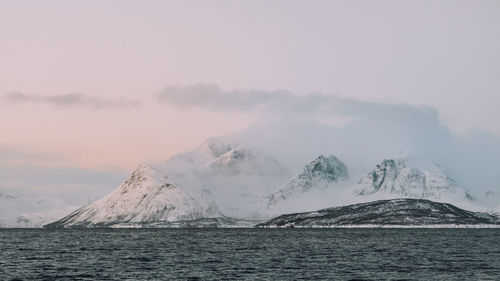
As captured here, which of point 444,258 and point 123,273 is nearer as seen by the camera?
point 123,273

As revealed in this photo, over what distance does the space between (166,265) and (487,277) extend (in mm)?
70285

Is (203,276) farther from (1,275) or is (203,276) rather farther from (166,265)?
(1,275)

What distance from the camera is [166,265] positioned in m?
161

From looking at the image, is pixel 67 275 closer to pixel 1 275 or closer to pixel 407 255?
pixel 1 275

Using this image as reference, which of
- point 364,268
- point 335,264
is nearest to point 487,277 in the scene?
point 364,268

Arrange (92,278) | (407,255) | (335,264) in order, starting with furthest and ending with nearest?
(407,255)
(335,264)
(92,278)

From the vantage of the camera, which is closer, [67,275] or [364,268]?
[67,275]

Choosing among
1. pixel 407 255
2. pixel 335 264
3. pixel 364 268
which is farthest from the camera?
pixel 407 255

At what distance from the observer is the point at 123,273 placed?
5566 inches

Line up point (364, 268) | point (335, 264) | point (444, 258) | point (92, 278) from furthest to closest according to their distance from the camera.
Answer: point (444, 258) < point (335, 264) < point (364, 268) < point (92, 278)

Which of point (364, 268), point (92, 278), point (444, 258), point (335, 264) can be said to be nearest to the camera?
point (92, 278)

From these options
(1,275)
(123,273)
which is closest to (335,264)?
(123,273)

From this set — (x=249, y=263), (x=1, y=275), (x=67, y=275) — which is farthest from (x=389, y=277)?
(x=1, y=275)

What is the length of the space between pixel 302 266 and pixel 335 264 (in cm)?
1031
